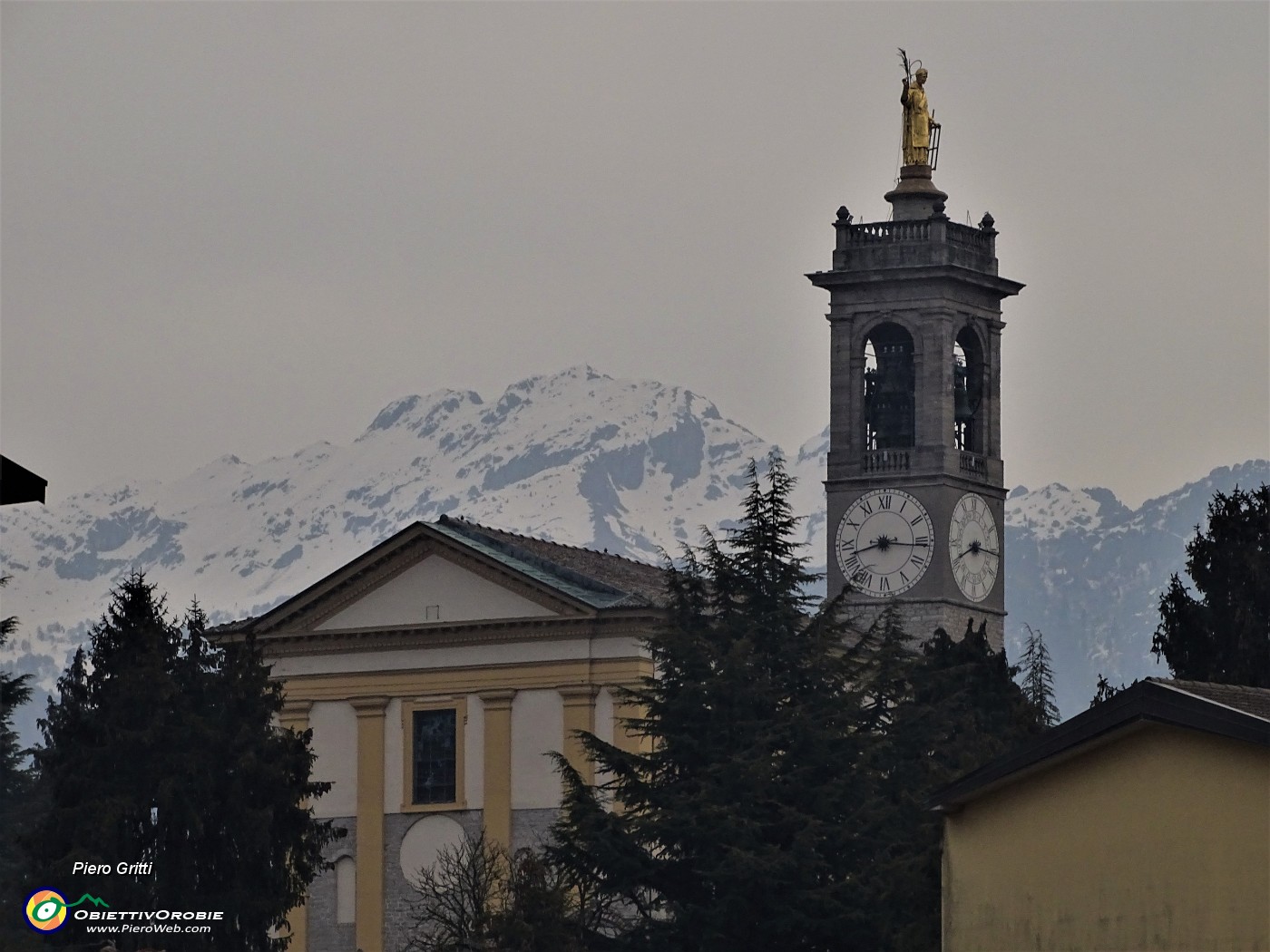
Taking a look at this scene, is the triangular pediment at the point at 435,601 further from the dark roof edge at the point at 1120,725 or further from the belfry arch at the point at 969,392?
the dark roof edge at the point at 1120,725

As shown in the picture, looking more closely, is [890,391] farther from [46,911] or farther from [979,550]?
[46,911]

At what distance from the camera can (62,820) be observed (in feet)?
173

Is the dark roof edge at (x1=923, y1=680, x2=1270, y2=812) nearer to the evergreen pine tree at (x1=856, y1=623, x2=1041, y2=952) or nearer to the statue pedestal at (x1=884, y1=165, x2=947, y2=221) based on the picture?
the evergreen pine tree at (x1=856, y1=623, x2=1041, y2=952)

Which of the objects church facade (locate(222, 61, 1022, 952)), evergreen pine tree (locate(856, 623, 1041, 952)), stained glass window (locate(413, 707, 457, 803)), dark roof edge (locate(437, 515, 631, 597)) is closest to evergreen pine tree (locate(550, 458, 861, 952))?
evergreen pine tree (locate(856, 623, 1041, 952))

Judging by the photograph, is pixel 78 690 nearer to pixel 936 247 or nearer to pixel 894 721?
pixel 894 721

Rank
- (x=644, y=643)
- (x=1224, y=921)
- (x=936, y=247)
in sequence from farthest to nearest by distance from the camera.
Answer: (x=936, y=247) → (x=644, y=643) → (x=1224, y=921)

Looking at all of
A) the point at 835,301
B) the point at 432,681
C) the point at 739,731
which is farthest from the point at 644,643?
the point at 835,301

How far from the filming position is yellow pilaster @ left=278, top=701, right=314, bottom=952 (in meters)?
65.9

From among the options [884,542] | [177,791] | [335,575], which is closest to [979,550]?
[884,542]

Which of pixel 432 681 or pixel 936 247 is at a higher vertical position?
pixel 936 247

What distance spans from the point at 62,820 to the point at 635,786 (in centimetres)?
852

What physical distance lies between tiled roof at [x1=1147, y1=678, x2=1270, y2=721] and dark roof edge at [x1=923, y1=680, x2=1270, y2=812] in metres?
0.20

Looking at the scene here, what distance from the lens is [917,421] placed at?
262ft

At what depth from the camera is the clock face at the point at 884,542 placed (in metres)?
78.3
